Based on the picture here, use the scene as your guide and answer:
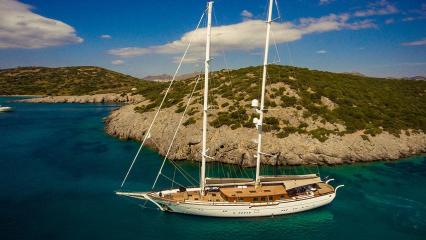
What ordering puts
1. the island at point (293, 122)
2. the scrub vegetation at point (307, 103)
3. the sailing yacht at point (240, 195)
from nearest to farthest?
1. the sailing yacht at point (240, 195)
2. the island at point (293, 122)
3. the scrub vegetation at point (307, 103)

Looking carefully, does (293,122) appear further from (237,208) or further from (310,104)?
(237,208)

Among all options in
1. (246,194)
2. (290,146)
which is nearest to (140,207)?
(246,194)

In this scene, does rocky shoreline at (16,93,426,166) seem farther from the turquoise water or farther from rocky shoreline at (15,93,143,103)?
rocky shoreline at (15,93,143,103)

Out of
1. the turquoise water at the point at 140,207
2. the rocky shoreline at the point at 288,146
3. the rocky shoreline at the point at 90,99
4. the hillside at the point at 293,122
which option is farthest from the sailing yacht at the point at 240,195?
the rocky shoreline at the point at 90,99

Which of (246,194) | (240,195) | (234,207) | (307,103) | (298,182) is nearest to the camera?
(234,207)

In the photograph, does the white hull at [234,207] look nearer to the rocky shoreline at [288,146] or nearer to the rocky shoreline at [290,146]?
the rocky shoreline at [288,146]

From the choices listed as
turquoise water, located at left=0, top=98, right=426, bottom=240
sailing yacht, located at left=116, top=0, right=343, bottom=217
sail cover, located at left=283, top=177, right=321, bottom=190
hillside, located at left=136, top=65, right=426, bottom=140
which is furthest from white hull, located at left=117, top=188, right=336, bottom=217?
hillside, located at left=136, top=65, right=426, bottom=140
